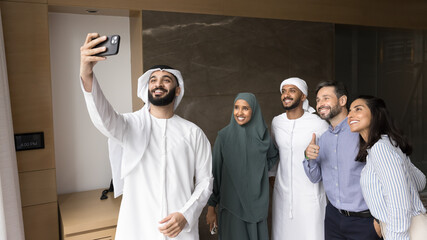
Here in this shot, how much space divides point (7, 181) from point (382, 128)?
2.55 metres

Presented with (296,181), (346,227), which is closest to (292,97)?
(296,181)

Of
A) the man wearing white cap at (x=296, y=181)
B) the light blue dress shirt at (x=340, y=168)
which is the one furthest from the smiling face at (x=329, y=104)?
the man wearing white cap at (x=296, y=181)

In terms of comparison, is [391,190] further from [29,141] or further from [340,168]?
[29,141]

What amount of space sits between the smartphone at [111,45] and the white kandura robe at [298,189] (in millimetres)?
1762

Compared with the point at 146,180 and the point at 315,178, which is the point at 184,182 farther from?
the point at 315,178

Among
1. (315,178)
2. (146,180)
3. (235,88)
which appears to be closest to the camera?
(146,180)

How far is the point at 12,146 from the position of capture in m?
2.83

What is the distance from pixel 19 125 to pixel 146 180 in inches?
61.3

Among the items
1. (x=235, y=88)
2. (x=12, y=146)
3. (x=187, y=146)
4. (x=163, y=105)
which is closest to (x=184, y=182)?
(x=187, y=146)

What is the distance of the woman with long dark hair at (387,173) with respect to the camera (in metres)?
1.94

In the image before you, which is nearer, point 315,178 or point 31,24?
point 315,178

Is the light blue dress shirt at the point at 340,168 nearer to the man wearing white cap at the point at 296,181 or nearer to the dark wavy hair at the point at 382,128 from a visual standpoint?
the man wearing white cap at the point at 296,181

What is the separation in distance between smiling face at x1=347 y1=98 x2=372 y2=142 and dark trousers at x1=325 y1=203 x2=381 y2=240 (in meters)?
0.59

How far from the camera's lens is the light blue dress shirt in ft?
8.18
